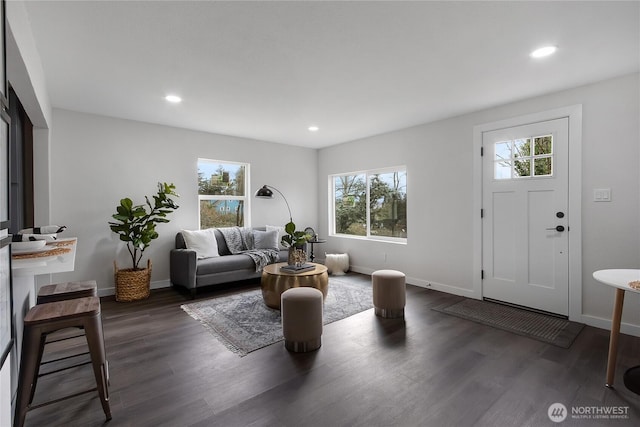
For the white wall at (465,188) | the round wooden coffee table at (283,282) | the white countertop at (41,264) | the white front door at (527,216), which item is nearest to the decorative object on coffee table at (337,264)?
the white wall at (465,188)

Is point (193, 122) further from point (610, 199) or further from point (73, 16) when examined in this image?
point (610, 199)

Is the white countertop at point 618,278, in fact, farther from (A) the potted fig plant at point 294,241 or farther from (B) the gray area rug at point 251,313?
(A) the potted fig plant at point 294,241

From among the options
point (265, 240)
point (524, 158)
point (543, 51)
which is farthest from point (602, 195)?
point (265, 240)

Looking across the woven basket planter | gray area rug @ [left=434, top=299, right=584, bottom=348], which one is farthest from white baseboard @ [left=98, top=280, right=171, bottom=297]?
gray area rug @ [left=434, top=299, right=584, bottom=348]

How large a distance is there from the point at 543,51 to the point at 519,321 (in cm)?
251

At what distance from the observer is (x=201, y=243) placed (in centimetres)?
439

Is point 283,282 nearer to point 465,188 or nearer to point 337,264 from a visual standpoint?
point 337,264

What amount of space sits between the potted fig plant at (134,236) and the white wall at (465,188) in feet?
10.3

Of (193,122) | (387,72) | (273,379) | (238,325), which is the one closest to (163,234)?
(193,122)

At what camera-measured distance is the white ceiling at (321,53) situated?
1944 mm

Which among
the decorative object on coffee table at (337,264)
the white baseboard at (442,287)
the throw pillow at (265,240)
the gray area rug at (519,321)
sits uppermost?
the throw pillow at (265,240)

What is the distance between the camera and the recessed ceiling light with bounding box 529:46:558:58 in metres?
2.36

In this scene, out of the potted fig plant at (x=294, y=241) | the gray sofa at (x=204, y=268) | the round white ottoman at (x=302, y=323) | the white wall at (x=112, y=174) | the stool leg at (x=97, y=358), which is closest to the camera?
the stool leg at (x=97, y=358)

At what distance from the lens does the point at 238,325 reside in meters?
3.06
